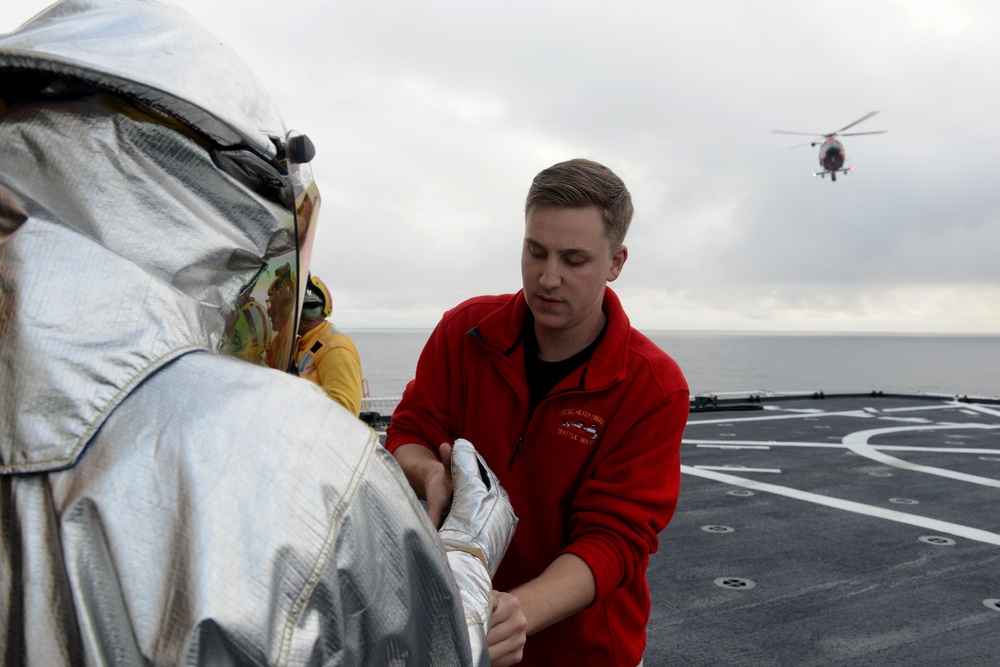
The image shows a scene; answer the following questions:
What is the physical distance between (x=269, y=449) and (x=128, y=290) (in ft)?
0.76

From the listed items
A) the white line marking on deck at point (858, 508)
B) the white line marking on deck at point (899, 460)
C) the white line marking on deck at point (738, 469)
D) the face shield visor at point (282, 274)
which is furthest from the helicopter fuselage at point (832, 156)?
the face shield visor at point (282, 274)

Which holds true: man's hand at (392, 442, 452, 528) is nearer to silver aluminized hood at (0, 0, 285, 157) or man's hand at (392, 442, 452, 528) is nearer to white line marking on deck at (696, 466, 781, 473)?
silver aluminized hood at (0, 0, 285, 157)

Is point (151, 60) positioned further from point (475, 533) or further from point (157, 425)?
point (475, 533)

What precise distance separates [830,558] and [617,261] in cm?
430

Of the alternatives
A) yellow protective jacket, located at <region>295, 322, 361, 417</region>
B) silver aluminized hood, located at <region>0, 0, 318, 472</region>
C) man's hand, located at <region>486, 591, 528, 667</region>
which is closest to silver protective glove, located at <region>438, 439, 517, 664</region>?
man's hand, located at <region>486, 591, 528, 667</region>

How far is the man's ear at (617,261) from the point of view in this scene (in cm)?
251

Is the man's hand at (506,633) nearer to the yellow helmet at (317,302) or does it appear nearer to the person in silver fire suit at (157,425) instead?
the person in silver fire suit at (157,425)

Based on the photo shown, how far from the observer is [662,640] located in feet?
13.8

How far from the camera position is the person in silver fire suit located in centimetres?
72

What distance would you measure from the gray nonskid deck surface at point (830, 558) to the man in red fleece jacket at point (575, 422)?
198 centimetres

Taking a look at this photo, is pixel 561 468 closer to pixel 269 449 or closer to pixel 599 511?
pixel 599 511

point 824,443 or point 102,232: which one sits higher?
point 102,232

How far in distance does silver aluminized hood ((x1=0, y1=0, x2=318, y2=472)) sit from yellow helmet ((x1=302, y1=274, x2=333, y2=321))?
3.20m

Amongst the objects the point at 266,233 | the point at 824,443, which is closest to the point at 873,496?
the point at 824,443
